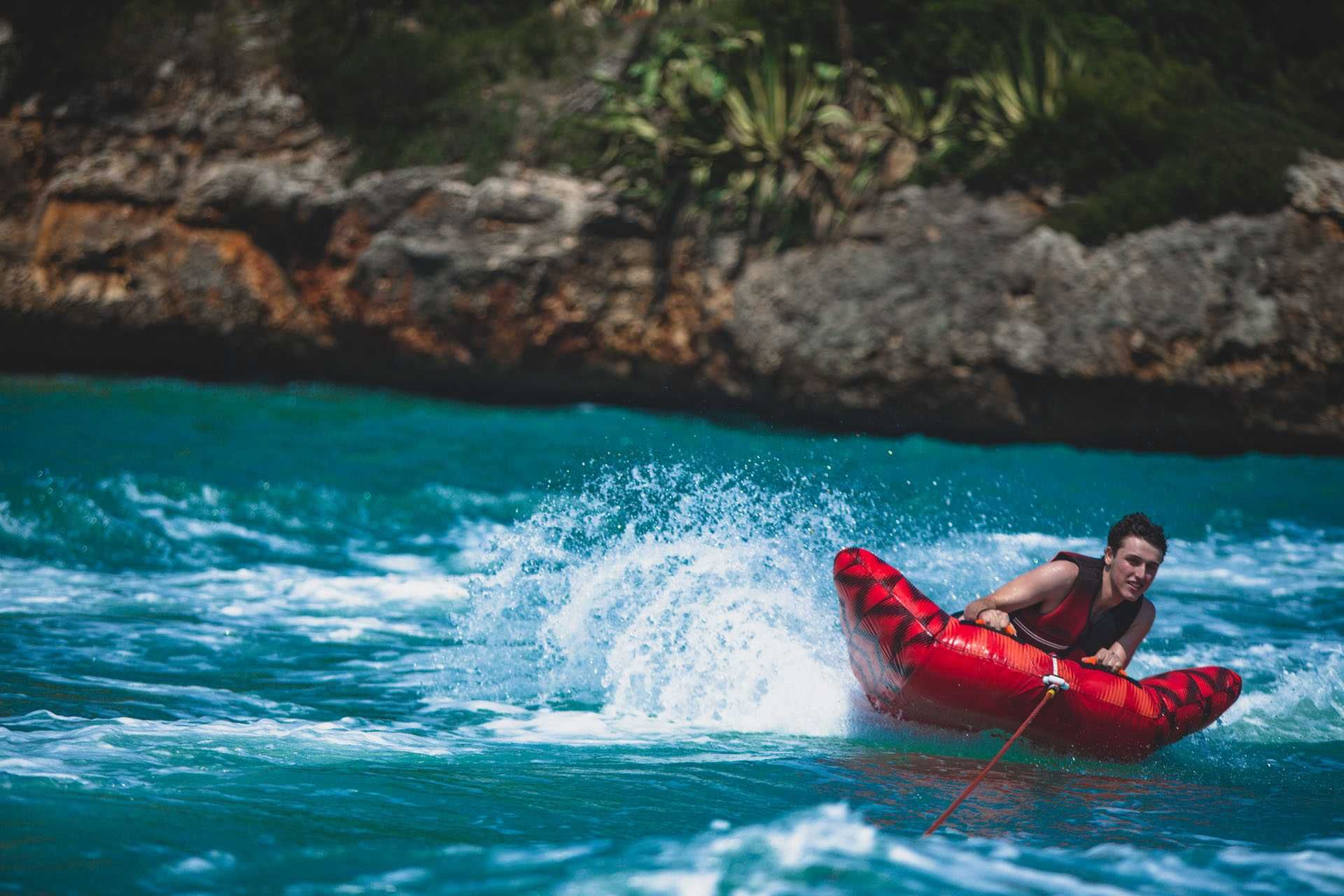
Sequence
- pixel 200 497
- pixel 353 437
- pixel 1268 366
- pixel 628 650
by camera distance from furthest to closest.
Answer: pixel 353 437 < pixel 1268 366 < pixel 200 497 < pixel 628 650

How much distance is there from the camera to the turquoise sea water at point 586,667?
283cm

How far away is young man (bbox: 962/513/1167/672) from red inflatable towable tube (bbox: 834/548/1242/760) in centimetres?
18

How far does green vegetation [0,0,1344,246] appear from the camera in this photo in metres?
10.4

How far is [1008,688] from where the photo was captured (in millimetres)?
4012

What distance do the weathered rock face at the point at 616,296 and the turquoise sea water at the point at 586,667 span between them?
66cm

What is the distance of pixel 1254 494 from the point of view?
28.7ft

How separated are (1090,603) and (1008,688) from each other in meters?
0.63

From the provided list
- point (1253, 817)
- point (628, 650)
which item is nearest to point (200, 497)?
point (628, 650)

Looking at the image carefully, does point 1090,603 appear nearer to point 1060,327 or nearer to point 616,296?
point 1060,327

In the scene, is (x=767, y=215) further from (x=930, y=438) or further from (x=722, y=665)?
(x=722, y=665)

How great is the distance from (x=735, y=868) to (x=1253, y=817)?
1.81 meters

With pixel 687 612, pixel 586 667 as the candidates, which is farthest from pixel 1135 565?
pixel 586 667

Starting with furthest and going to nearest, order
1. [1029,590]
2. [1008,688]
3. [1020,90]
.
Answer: [1020,90]
[1029,590]
[1008,688]

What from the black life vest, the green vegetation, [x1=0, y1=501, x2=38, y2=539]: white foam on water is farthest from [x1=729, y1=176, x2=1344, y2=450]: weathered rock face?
[x1=0, y1=501, x2=38, y2=539]: white foam on water
